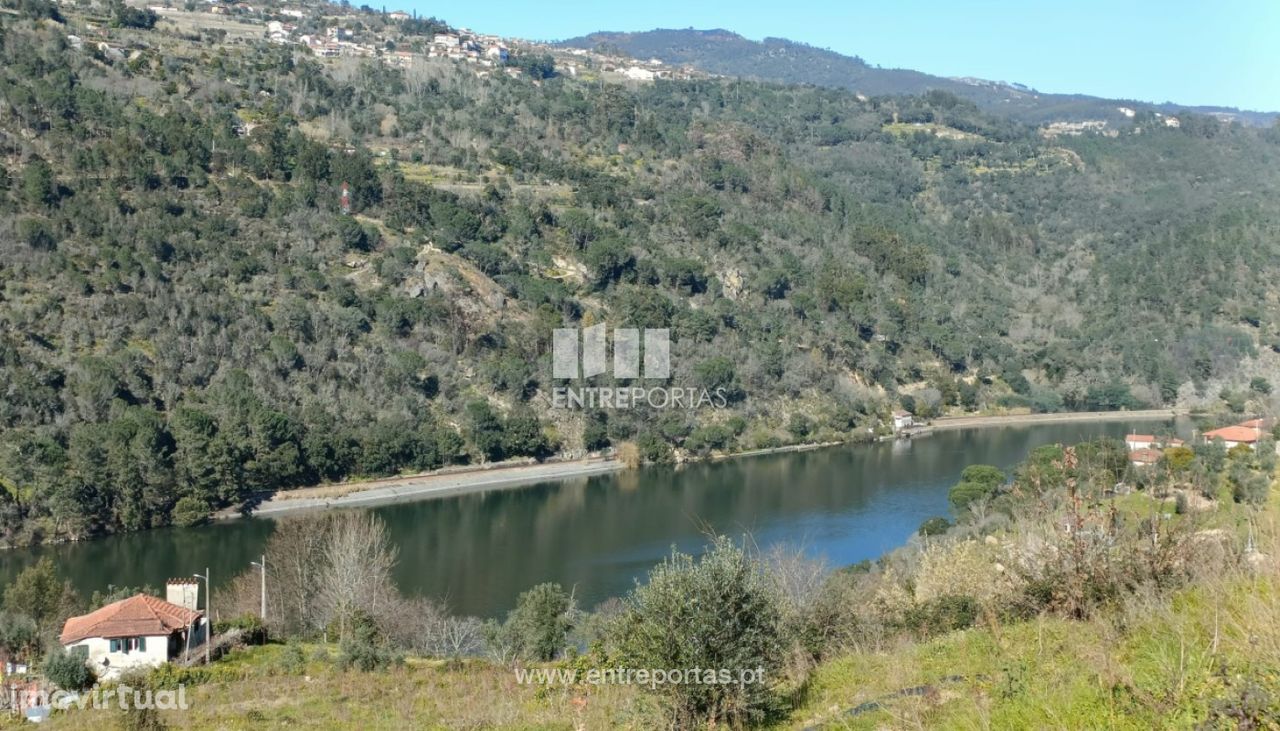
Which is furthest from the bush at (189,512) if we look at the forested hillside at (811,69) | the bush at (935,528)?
the forested hillside at (811,69)

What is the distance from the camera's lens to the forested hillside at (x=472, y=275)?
23312 mm

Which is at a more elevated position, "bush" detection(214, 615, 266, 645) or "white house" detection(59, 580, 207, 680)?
"white house" detection(59, 580, 207, 680)

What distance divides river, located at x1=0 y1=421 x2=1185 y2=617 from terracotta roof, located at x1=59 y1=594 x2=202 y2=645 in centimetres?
522

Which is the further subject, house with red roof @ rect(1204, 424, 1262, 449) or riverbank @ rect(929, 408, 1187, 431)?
riverbank @ rect(929, 408, 1187, 431)

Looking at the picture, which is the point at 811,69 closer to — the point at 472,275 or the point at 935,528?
the point at 472,275

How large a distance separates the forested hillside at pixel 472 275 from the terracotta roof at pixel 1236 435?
10.9 metres

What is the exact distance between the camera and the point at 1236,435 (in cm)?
2312

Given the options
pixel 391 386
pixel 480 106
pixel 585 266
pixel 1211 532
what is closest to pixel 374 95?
pixel 480 106

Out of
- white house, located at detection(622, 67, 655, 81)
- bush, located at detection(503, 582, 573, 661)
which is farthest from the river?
white house, located at detection(622, 67, 655, 81)

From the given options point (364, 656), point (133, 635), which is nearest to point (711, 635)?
point (364, 656)

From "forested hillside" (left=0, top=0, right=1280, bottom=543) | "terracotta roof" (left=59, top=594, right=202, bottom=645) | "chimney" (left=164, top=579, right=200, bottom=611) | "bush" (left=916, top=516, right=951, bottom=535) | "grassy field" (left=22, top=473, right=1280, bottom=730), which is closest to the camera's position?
"grassy field" (left=22, top=473, right=1280, bottom=730)

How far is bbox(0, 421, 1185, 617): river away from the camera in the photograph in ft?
57.0

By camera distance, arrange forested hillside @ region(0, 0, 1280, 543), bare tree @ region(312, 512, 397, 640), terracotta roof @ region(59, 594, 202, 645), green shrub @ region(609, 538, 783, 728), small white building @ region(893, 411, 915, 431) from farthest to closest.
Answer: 1. small white building @ region(893, 411, 915, 431)
2. forested hillside @ region(0, 0, 1280, 543)
3. bare tree @ region(312, 512, 397, 640)
4. terracotta roof @ region(59, 594, 202, 645)
5. green shrub @ region(609, 538, 783, 728)

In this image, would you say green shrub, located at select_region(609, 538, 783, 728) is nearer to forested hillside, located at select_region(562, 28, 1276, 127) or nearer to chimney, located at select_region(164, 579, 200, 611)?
chimney, located at select_region(164, 579, 200, 611)
